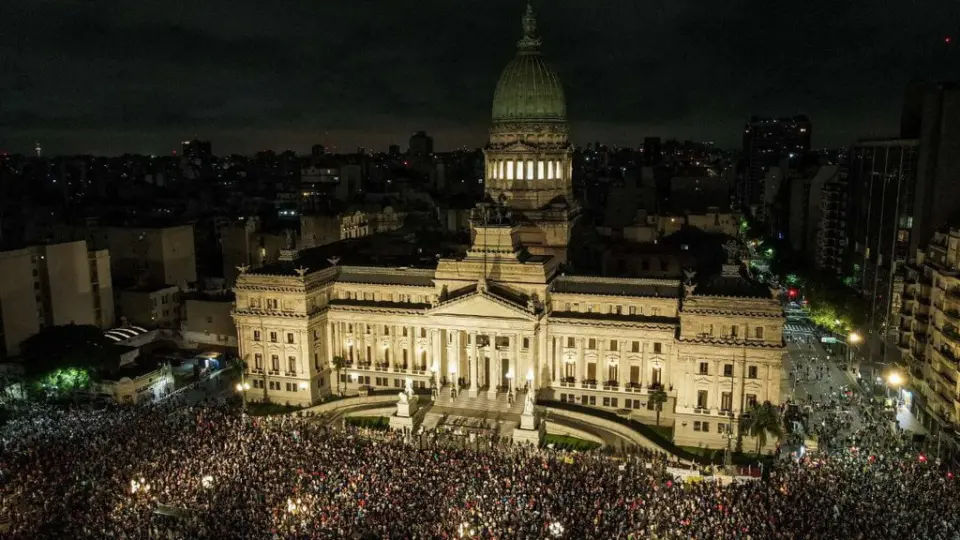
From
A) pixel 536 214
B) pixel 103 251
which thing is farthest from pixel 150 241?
pixel 536 214

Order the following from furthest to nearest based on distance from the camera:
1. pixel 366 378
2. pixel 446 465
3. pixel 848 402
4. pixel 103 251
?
1. pixel 103 251
2. pixel 366 378
3. pixel 848 402
4. pixel 446 465

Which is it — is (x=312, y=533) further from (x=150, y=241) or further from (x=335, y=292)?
(x=150, y=241)

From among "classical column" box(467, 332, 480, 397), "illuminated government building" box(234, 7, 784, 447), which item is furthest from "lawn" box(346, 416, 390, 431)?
"classical column" box(467, 332, 480, 397)

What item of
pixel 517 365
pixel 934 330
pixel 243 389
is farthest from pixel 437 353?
pixel 934 330

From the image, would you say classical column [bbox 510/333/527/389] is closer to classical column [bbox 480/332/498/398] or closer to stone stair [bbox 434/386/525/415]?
stone stair [bbox 434/386/525/415]

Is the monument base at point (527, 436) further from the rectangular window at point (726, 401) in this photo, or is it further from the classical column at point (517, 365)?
the rectangular window at point (726, 401)

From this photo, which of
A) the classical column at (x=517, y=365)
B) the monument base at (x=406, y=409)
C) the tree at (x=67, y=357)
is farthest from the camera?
the tree at (x=67, y=357)

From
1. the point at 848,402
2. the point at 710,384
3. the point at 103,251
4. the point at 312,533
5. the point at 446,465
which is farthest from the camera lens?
the point at 103,251

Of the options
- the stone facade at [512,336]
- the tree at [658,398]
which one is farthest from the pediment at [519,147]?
the tree at [658,398]
